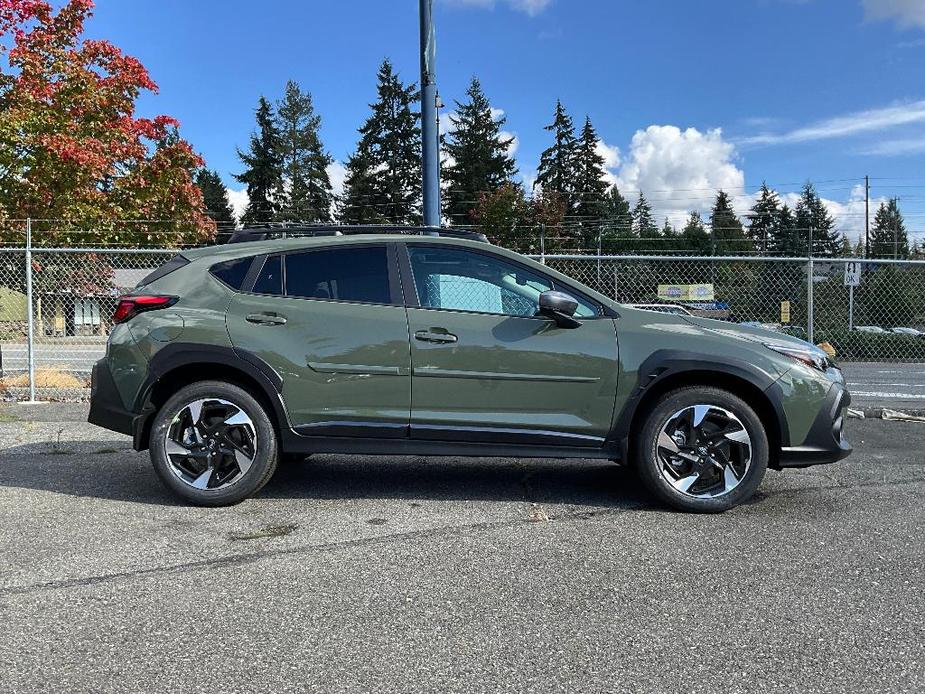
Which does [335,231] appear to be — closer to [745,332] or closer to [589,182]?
[745,332]

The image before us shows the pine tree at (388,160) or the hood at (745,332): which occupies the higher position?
the pine tree at (388,160)

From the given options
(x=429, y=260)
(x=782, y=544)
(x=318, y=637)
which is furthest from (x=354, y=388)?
(x=782, y=544)

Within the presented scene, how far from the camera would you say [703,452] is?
4.57 metres

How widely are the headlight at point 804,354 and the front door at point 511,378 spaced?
3.34ft

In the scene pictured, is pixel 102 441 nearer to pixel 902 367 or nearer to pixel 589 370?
pixel 589 370

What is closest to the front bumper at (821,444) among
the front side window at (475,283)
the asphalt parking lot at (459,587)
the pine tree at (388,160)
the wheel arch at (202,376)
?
the asphalt parking lot at (459,587)

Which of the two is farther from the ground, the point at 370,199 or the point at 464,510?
the point at 370,199

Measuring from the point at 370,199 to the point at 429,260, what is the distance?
56178 millimetres

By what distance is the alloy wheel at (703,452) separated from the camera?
4551 mm

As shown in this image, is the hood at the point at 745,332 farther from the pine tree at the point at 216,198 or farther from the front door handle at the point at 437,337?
the pine tree at the point at 216,198

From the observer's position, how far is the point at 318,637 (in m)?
2.90

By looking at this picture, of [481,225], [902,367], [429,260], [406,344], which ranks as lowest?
[902,367]

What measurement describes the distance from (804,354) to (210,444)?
3.72 meters

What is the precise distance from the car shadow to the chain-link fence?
279 cm
